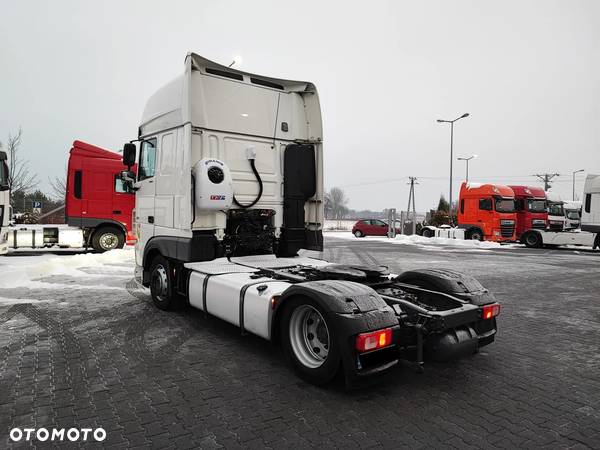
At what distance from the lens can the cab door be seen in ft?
21.9

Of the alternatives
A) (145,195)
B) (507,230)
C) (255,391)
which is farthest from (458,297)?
(507,230)

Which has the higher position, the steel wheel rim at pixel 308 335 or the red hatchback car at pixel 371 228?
the red hatchback car at pixel 371 228

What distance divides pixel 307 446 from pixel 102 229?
13.7 m

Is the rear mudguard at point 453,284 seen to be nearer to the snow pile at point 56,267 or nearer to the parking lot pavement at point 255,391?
the parking lot pavement at point 255,391

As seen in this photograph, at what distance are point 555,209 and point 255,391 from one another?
26.5 metres

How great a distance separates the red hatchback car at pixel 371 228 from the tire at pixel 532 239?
34.8 feet

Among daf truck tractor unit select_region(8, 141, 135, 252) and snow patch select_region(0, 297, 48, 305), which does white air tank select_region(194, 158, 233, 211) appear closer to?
snow patch select_region(0, 297, 48, 305)

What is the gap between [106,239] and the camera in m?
14.5

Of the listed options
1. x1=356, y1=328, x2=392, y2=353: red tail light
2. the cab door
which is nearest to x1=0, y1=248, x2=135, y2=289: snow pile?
the cab door

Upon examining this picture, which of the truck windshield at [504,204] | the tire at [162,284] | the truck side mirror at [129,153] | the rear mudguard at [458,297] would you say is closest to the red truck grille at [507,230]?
the truck windshield at [504,204]

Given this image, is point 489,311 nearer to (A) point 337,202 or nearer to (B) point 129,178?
(B) point 129,178

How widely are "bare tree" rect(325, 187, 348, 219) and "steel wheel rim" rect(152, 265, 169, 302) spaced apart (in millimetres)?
100450

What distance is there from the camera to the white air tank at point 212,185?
5.50 metres

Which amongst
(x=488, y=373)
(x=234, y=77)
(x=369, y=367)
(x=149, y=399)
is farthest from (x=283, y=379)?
(x=234, y=77)
